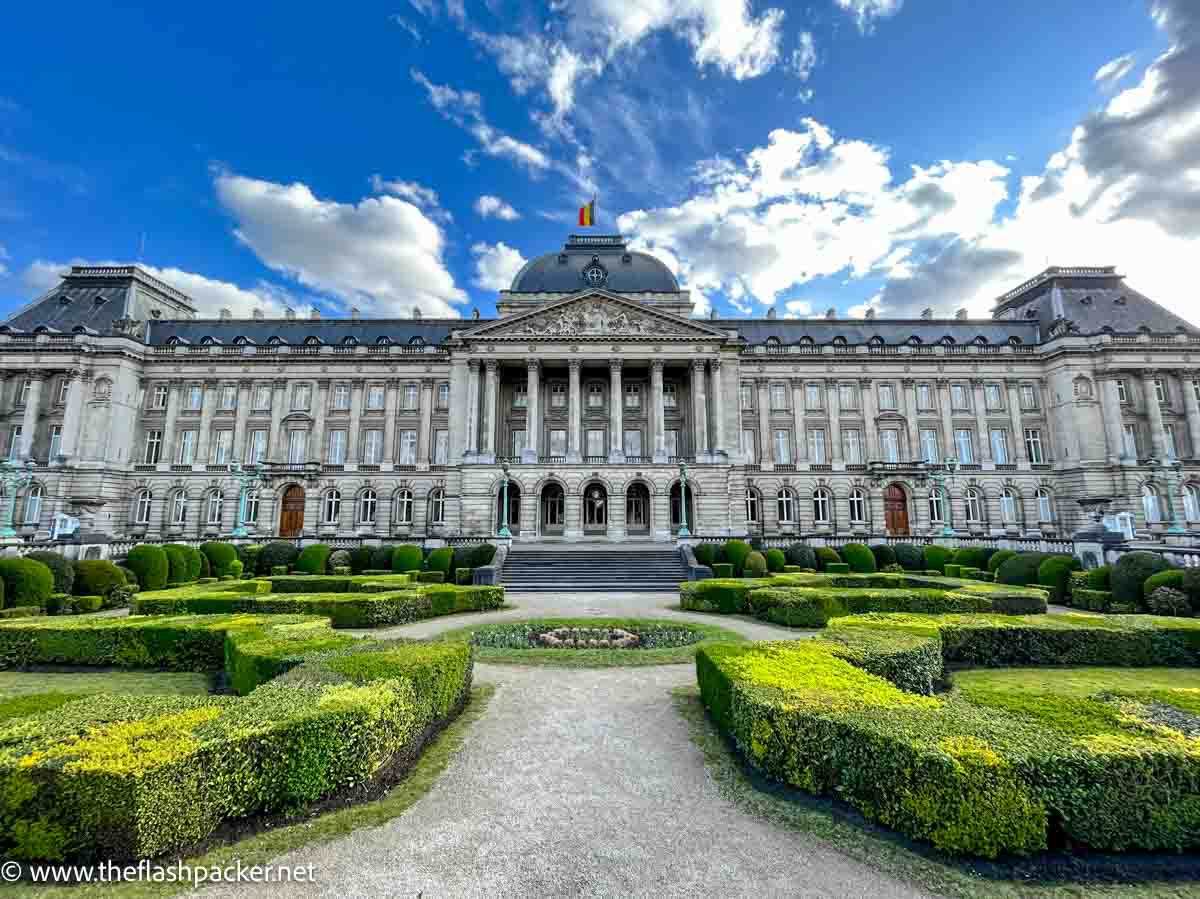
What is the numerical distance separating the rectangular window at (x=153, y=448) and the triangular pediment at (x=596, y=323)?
25564 mm

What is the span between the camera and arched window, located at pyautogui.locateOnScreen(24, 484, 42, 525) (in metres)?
37.7

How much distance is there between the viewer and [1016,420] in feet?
138

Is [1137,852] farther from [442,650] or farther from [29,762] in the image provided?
[29,762]

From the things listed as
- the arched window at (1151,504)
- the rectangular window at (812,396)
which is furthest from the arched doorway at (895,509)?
the arched window at (1151,504)

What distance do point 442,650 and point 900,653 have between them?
6.49 m

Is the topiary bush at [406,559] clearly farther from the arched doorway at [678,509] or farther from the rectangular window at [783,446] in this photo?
the rectangular window at [783,446]

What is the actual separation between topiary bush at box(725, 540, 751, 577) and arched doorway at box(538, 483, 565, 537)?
48.6 feet

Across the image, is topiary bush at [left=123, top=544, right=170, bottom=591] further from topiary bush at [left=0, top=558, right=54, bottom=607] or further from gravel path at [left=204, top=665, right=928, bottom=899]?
gravel path at [left=204, top=665, right=928, bottom=899]

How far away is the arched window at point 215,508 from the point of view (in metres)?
40.7

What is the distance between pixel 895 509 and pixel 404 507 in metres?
37.0

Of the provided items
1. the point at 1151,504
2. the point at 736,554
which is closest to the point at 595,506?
the point at 736,554

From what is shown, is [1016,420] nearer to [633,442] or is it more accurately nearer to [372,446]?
[633,442]

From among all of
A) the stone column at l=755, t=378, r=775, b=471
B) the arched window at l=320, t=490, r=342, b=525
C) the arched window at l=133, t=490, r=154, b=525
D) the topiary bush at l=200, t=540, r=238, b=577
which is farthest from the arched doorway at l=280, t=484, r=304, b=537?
the stone column at l=755, t=378, r=775, b=471

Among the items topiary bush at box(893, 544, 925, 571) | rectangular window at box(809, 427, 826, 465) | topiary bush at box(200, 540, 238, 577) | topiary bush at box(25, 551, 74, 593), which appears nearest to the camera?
topiary bush at box(25, 551, 74, 593)
